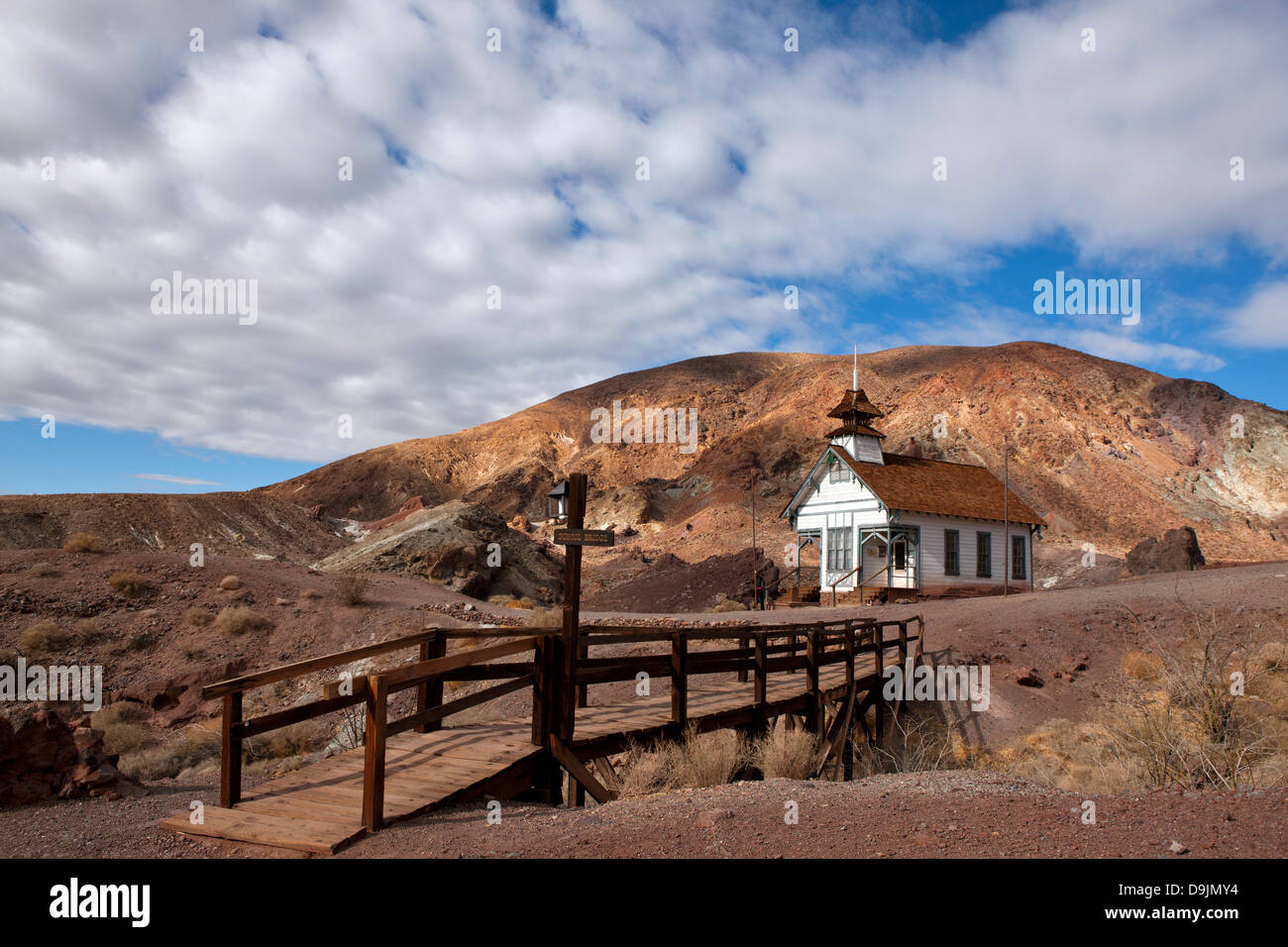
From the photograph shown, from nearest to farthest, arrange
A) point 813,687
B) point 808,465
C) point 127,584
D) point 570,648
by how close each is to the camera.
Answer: point 570,648 → point 813,687 → point 127,584 → point 808,465

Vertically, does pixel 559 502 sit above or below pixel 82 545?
above

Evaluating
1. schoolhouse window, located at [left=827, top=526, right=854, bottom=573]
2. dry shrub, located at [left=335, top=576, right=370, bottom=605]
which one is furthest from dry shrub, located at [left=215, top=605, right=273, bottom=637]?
schoolhouse window, located at [left=827, top=526, right=854, bottom=573]

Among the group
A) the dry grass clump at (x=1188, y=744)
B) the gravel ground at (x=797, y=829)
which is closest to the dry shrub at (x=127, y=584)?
A: the gravel ground at (x=797, y=829)

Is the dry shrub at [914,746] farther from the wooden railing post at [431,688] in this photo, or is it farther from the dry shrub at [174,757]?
the dry shrub at [174,757]

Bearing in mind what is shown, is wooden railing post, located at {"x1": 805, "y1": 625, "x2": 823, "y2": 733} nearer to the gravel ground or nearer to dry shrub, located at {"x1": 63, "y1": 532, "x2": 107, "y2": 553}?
the gravel ground

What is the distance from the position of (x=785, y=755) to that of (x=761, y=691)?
4.42ft

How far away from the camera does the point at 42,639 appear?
16.8 meters

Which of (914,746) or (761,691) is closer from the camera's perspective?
(761,691)

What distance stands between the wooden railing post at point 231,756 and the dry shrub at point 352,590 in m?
14.9

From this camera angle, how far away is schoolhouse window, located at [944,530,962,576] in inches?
1148

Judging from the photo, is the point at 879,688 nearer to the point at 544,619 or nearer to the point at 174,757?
the point at 544,619

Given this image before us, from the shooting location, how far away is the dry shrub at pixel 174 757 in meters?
10.9

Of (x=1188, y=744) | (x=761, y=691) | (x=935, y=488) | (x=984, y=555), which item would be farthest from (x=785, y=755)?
(x=984, y=555)

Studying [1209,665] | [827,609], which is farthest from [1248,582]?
[1209,665]
